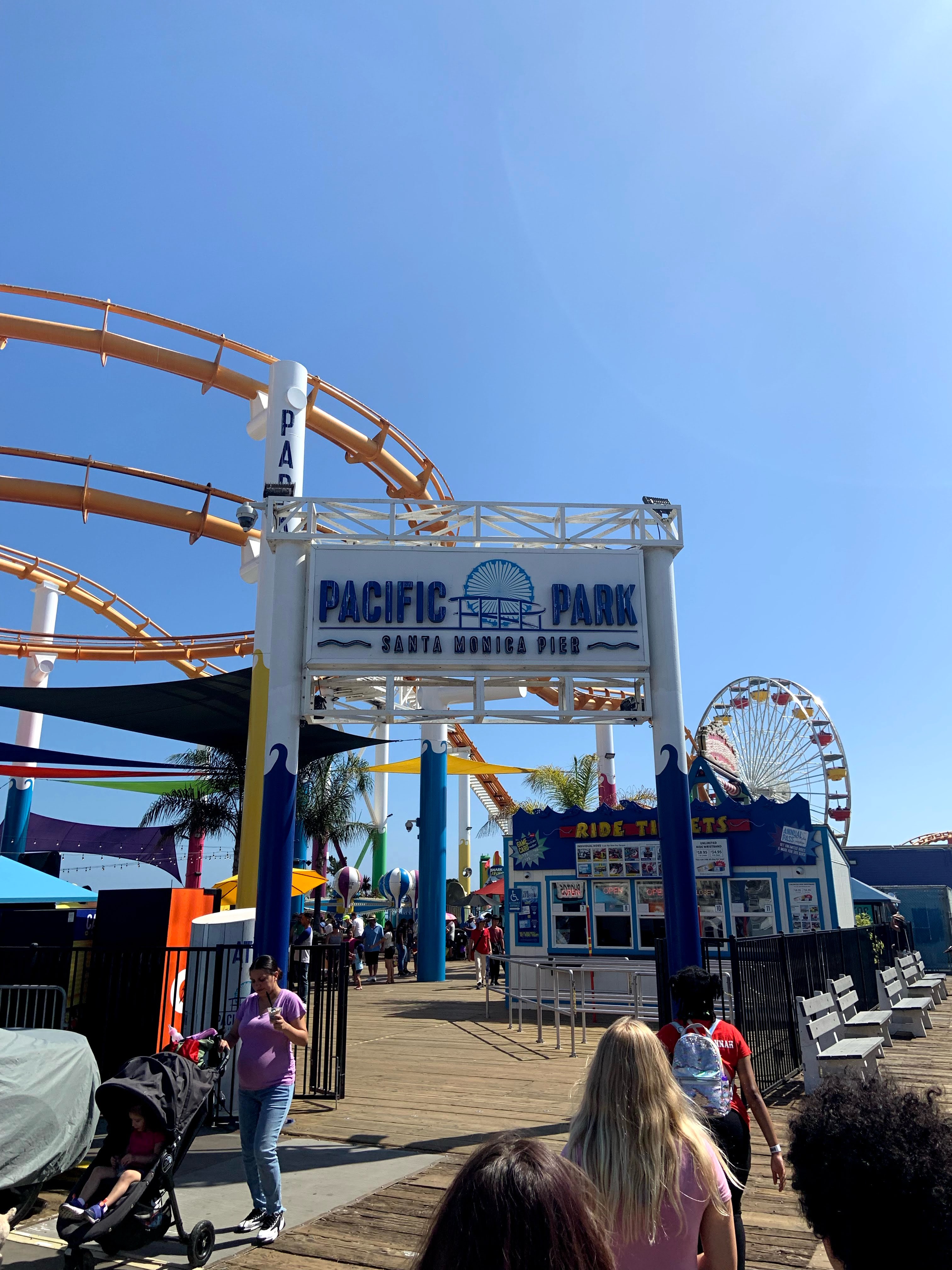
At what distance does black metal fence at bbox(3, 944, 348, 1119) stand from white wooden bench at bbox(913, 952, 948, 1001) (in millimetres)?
11502

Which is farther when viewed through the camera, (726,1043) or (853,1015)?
(853,1015)

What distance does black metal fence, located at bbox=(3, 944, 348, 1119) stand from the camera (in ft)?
27.5

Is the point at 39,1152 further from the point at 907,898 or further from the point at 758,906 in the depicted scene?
the point at 907,898

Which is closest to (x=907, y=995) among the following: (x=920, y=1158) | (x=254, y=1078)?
(x=254, y=1078)

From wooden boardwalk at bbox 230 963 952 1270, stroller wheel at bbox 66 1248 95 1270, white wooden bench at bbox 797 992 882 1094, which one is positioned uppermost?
white wooden bench at bbox 797 992 882 1094

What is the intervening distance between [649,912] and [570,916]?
59.4 inches

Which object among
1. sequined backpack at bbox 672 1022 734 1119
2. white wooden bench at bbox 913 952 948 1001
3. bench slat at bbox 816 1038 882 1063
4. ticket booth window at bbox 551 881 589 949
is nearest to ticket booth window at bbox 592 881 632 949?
ticket booth window at bbox 551 881 589 949

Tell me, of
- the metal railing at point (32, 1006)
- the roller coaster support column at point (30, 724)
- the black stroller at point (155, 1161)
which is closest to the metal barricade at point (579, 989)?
the metal railing at point (32, 1006)

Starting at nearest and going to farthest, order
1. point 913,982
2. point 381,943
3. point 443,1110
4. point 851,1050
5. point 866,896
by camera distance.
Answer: point 443,1110 → point 851,1050 → point 913,982 → point 866,896 → point 381,943

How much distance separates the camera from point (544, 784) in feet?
128

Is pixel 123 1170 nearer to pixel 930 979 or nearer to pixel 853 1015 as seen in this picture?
pixel 853 1015

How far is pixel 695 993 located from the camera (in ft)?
13.0

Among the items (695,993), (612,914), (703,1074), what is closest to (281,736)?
(695,993)

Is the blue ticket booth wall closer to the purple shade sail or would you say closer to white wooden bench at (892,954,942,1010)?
white wooden bench at (892,954,942,1010)
